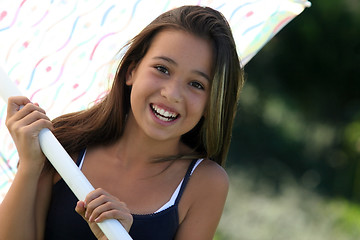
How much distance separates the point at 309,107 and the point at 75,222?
7334 mm

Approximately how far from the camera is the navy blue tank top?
233 centimetres

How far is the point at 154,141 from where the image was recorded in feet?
8.11

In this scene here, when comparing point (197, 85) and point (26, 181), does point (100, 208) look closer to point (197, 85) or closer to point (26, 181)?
point (26, 181)

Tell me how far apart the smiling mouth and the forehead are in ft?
0.49

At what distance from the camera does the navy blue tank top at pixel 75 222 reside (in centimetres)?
233

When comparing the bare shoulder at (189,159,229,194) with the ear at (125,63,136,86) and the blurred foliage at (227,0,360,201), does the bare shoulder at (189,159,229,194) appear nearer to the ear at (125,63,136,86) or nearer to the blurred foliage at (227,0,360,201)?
the ear at (125,63,136,86)

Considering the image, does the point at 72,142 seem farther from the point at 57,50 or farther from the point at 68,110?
the point at 57,50

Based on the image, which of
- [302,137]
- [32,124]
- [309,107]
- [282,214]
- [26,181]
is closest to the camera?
[32,124]

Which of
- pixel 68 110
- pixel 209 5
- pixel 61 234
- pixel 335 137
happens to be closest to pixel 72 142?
pixel 68 110

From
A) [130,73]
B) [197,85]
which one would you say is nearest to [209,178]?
[197,85]

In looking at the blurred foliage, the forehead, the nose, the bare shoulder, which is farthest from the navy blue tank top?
the blurred foliage

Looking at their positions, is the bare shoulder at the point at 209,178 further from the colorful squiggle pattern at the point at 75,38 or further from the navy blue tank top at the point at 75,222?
the colorful squiggle pattern at the point at 75,38

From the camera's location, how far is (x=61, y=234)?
2.33 meters

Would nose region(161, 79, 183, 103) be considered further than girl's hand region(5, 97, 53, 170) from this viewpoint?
Yes
